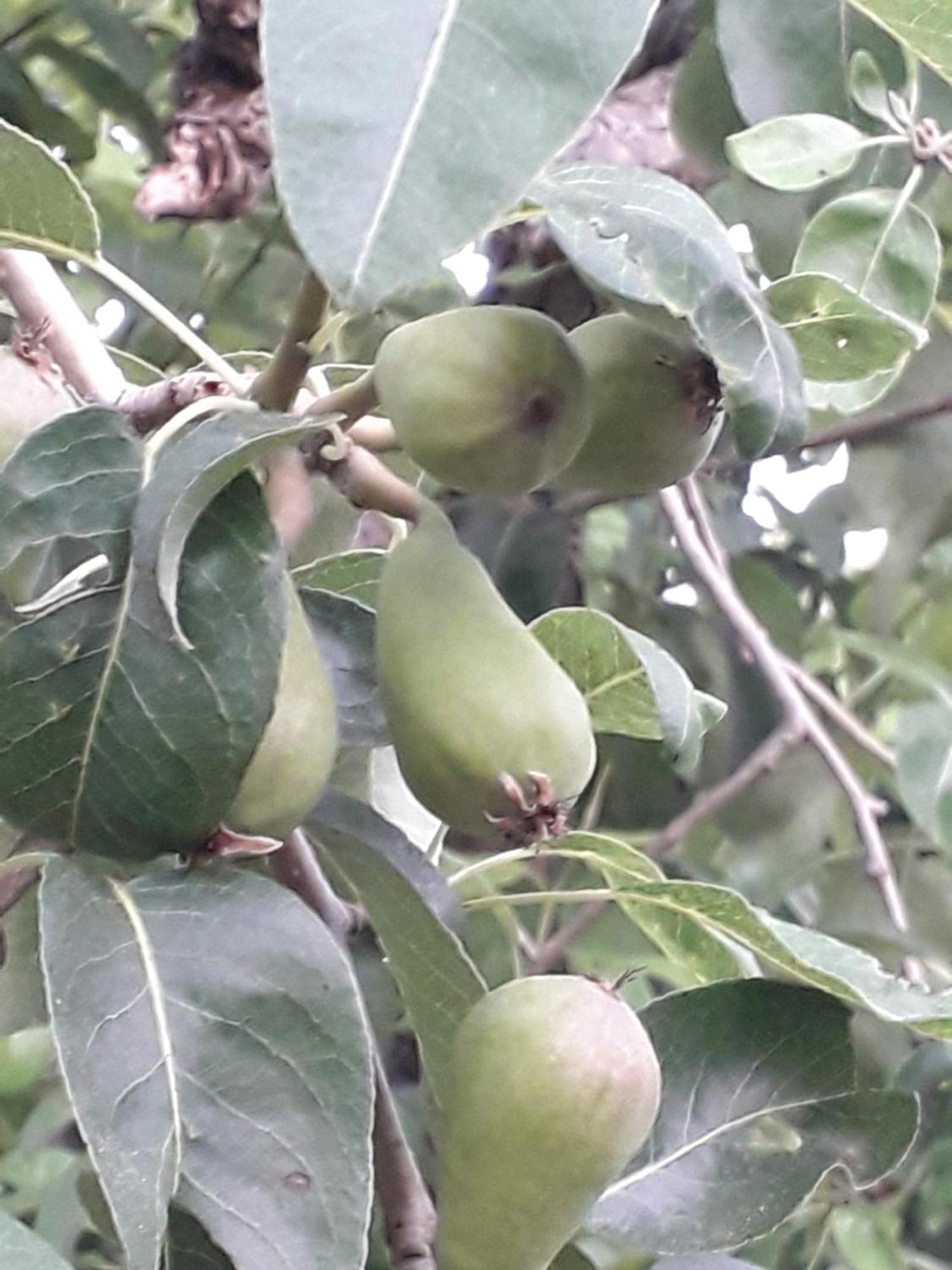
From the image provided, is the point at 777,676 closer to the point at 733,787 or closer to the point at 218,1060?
the point at 733,787

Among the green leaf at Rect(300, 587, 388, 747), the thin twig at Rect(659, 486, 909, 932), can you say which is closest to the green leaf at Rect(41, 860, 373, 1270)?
the green leaf at Rect(300, 587, 388, 747)

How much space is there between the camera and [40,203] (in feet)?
1.48

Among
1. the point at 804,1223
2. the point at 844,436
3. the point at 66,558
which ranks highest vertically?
the point at 66,558

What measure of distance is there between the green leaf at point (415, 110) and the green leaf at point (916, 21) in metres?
0.22

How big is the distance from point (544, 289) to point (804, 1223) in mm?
646

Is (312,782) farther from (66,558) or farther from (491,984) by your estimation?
(491,984)

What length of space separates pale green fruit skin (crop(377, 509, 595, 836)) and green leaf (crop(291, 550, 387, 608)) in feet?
0.39

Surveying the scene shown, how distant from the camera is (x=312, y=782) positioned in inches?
16.9

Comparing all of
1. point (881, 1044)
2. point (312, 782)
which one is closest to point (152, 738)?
point (312, 782)

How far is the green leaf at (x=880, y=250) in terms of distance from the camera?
2.11 ft

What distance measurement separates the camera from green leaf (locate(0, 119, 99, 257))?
0.43 metres

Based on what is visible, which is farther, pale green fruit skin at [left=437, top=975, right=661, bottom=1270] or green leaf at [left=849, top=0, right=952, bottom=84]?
green leaf at [left=849, top=0, right=952, bottom=84]

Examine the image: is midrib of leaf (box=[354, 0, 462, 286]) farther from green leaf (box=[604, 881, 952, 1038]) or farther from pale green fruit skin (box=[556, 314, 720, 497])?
green leaf (box=[604, 881, 952, 1038])

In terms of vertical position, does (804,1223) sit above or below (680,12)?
below
